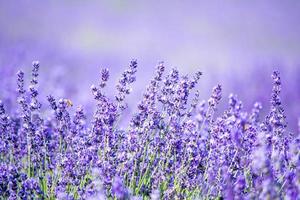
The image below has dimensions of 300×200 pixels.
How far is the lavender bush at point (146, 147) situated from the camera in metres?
3.41

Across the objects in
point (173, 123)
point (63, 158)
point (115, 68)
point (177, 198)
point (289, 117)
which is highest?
point (115, 68)

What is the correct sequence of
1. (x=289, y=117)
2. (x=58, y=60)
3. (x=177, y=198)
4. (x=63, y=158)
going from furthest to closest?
(x=58, y=60)
(x=289, y=117)
(x=63, y=158)
(x=177, y=198)

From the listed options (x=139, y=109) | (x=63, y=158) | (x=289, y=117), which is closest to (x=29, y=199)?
(x=63, y=158)

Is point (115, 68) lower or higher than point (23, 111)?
higher

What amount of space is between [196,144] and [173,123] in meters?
0.19

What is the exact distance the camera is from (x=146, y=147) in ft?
12.4

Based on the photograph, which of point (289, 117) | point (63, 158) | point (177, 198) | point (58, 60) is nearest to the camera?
point (177, 198)

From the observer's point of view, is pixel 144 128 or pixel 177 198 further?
pixel 144 128

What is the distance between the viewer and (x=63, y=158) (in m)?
3.52

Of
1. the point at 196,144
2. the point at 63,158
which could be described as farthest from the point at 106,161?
the point at 196,144

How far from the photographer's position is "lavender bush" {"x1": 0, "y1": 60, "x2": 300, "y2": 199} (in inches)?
134

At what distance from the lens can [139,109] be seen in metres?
3.72

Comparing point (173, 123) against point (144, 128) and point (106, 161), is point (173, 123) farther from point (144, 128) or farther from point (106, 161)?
point (106, 161)

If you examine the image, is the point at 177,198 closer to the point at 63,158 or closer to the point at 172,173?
the point at 172,173
